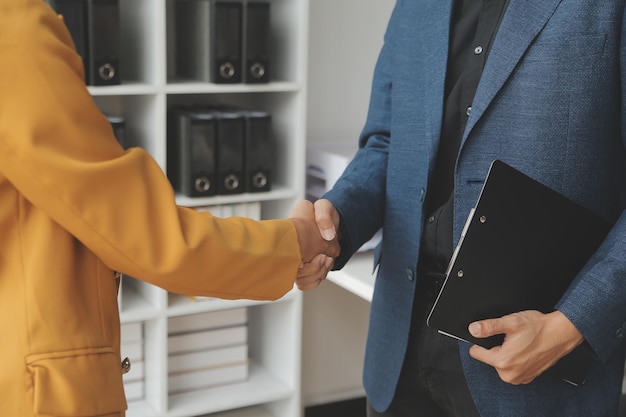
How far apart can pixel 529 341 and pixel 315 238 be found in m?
0.45

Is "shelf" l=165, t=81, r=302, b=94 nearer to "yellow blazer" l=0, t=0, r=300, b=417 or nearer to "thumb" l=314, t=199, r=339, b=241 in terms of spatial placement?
"thumb" l=314, t=199, r=339, b=241

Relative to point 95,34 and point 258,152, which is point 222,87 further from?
point 95,34

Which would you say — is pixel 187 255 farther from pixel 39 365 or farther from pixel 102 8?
pixel 102 8

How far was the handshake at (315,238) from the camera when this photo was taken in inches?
62.7

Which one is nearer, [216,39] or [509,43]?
[509,43]

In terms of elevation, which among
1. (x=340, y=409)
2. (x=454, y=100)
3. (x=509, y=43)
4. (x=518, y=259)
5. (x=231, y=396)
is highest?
(x=509, y=43)

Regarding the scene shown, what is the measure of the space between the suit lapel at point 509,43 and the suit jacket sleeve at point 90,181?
44cm

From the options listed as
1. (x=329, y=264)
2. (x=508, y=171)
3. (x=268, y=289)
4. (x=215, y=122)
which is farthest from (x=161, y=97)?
(x=508, y=171)

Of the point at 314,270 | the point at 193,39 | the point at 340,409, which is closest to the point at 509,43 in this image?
the point at 314,270

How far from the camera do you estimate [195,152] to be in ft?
9.09

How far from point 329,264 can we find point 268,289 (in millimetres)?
255

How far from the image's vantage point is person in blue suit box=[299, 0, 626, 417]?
1.36 m

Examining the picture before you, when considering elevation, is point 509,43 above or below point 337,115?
above

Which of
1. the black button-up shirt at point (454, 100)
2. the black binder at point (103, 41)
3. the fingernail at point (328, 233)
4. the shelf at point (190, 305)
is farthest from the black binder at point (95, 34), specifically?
the black button-up shirt at point (454, 100)
